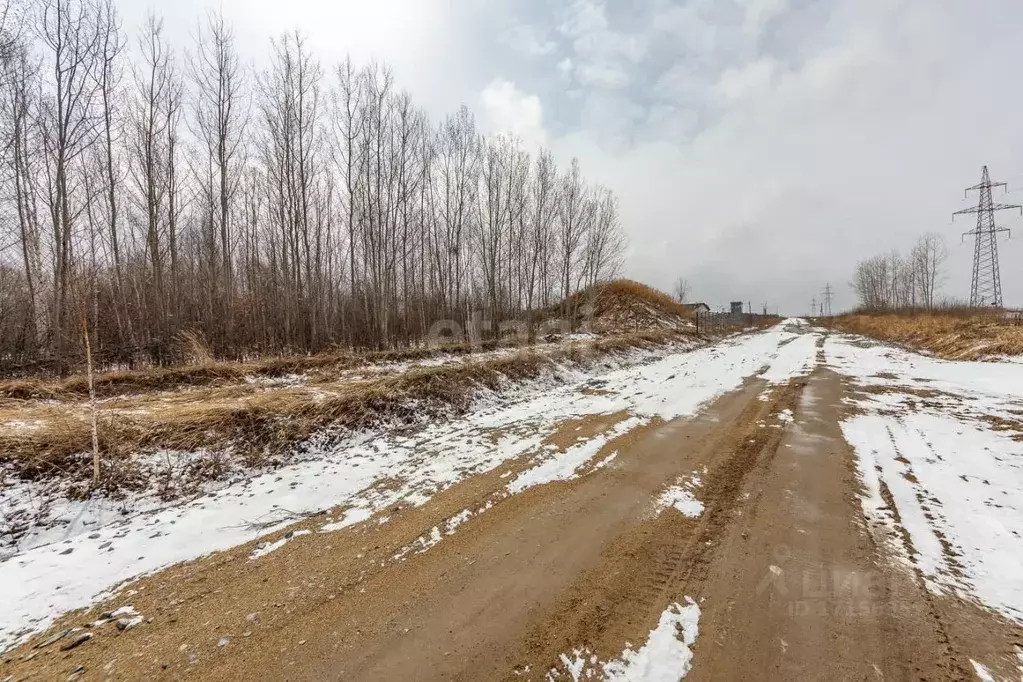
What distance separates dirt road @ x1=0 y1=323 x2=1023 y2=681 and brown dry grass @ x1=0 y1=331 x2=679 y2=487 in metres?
3.00

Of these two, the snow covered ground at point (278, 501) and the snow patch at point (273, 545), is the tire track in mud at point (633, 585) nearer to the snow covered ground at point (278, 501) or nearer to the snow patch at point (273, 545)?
the snow covered ground at point (278, 501)

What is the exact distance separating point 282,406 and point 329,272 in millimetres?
19472

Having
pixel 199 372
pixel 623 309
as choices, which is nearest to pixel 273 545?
pixel 199 372

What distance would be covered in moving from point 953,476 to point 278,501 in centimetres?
803

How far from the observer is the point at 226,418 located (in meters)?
6.71

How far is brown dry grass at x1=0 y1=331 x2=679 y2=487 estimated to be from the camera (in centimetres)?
537

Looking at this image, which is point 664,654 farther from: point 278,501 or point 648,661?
point 278,501

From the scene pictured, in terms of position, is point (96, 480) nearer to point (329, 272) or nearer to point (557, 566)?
point (557, 566)

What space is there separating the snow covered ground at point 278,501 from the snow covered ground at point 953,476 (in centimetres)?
312

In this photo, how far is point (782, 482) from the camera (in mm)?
4895

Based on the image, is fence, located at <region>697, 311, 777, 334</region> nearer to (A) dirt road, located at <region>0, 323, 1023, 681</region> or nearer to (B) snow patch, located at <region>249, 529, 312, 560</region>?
(A) dirt road, located at <region>0, 323, 1023, 681</region>

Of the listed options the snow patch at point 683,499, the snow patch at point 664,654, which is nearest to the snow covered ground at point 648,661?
the snow patch at point 664,654

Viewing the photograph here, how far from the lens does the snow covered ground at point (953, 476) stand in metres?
3.17

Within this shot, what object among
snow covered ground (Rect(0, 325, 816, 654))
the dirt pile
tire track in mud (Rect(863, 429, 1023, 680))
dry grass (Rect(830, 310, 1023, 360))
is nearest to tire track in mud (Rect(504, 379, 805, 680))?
tire track in mud (Rect(863, 429, 1023, 680))
